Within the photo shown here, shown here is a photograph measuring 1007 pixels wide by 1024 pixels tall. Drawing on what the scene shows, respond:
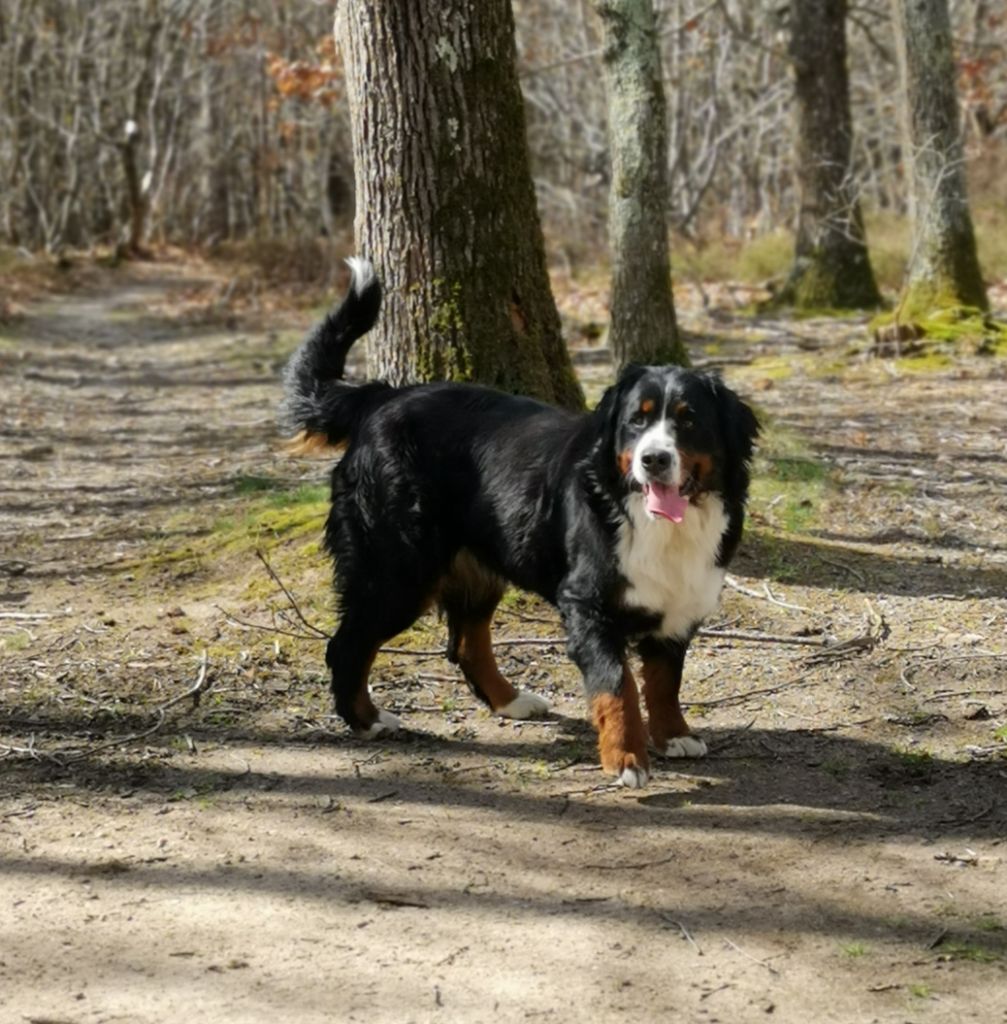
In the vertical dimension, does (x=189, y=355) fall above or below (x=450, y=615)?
above

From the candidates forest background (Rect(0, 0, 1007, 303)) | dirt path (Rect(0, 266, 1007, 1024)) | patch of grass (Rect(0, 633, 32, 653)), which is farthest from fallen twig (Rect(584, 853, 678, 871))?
forest background (Rect(0, 0, 1007, 303))

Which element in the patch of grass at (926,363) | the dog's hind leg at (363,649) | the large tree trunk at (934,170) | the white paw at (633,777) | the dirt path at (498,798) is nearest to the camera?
the dirt path at (498,798)

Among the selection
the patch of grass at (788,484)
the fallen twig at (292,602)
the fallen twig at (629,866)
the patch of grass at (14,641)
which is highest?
the patch of grass at (788,484)

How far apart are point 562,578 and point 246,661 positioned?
Answer: 1.70 meters

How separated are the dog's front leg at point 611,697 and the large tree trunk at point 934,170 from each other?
30.0 feet

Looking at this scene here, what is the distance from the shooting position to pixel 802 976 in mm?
3730

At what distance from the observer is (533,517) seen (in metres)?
5.43

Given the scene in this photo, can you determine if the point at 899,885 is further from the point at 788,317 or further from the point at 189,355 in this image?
the point at 189,355

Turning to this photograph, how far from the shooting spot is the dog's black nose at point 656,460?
4828mm

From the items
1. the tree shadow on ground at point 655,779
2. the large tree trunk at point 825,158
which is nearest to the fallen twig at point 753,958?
the tree shadow on ground at point 655,779

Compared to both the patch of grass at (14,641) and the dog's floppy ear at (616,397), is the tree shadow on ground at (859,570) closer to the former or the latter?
the dog's floppy ear at (616,397)

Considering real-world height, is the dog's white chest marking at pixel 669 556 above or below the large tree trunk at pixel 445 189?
below

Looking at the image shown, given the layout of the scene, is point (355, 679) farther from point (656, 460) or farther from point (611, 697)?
point (656, 460)

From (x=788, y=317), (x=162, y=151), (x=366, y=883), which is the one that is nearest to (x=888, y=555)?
(x=366, y=883)
